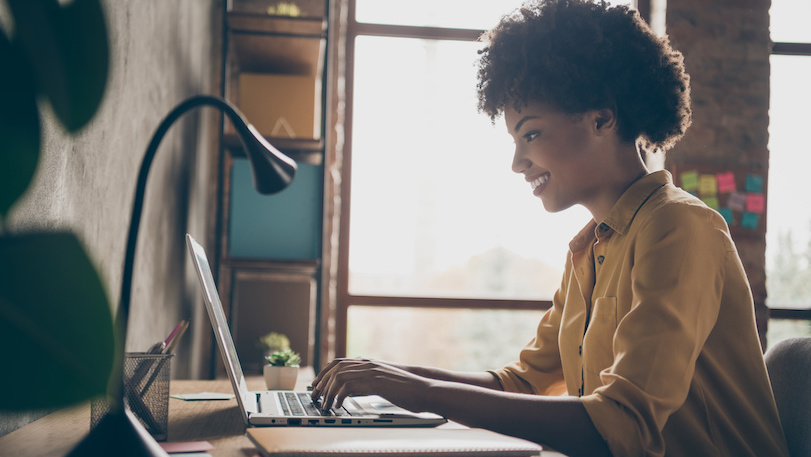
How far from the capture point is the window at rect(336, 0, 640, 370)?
10.3ft

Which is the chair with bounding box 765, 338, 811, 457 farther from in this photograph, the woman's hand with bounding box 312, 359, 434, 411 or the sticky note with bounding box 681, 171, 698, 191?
the sticky note with bounding box 681, 171, 698, 191

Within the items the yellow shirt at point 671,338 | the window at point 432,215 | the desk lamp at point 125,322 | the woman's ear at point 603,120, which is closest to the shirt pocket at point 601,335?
the yellow shirt at point 671,338

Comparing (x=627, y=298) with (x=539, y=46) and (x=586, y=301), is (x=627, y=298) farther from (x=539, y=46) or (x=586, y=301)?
(x=539, y=46)

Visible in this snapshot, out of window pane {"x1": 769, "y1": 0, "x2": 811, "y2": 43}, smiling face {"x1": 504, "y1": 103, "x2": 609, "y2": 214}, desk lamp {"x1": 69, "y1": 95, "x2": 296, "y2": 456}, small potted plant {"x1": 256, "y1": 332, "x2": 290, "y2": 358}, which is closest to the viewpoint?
desk lamp {"x1": 69, "y1": 95, "x2": 296, "y2": 456}

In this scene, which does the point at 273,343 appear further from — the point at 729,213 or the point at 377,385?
the point at 729,213

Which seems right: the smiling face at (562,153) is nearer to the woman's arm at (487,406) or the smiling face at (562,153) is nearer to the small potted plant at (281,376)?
the woman's arm at (487,406)

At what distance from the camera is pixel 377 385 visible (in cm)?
96

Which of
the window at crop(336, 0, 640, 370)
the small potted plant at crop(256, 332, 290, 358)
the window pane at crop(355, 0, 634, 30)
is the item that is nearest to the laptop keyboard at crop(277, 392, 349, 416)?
the small potted plant at crop(256, 332, 290, 358)

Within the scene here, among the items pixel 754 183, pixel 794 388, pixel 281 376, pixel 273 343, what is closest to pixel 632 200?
pixel 794 388

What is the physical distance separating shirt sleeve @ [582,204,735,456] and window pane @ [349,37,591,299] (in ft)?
7.11

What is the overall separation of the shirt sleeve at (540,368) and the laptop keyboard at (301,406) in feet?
1.52

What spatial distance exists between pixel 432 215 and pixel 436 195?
101 millimetres

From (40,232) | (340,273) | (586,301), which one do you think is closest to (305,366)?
(340,273)

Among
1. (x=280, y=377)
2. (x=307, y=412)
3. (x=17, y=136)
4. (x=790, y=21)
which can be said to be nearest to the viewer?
(x=17, y=136)
